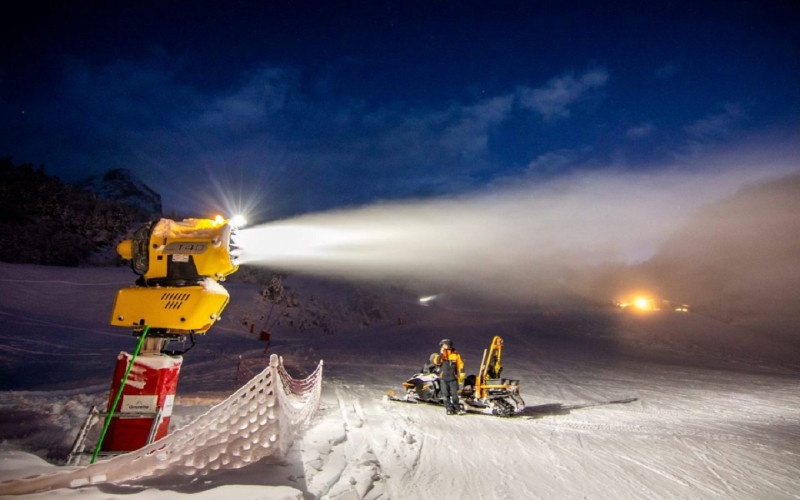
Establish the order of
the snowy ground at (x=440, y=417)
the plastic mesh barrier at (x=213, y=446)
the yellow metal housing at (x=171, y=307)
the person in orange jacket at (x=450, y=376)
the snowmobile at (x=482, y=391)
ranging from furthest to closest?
1. the snowmobile at (x=482, y=391)
2. the person in orange jacket at (x=450, y=376)
3. the snowy ground at (x=440, y=417)
4. the yellow metal housing at (x=171, y=307)
5. the plastic mesh barrier at (x=213, y=446)

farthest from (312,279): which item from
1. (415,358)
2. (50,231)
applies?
(415,358)

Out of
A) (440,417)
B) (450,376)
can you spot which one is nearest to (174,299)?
(440,417)

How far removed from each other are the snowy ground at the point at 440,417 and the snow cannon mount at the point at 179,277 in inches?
51.1

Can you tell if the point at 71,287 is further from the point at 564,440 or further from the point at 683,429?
the point at 683,429

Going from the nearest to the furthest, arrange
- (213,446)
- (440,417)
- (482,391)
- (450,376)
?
(213,446)
(440,417)
(450,376)
(482,391)

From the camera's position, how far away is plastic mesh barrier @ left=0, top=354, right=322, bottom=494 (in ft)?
8.71

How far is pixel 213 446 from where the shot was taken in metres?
3.57

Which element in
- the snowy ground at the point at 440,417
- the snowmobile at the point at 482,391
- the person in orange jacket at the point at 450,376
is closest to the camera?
the snowy ground at the point at 440,417

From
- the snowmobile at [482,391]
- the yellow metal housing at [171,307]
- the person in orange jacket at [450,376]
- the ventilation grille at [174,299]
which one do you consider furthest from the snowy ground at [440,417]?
the ventilation grille at [174,299]

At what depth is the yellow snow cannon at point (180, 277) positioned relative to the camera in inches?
141

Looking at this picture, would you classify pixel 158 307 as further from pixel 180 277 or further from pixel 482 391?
pixel 482 391

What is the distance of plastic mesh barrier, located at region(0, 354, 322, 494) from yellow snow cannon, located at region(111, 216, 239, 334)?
2.81ft

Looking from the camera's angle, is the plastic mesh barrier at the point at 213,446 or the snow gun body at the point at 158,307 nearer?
the plastic mesh barrier at the point at 213,446

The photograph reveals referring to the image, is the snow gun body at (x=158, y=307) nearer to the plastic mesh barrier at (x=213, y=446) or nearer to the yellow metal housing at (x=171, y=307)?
the yellow metal housing at (x=171, y=307)
